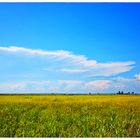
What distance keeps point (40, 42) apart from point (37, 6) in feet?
1.98

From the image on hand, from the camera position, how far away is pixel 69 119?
7.90 metres

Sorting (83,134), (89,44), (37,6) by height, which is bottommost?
(83,134)

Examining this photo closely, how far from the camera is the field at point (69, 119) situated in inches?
294

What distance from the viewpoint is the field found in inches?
294

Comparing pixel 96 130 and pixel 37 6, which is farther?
pixel 37 6

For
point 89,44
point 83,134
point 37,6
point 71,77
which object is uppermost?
point 37,6

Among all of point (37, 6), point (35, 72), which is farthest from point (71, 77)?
point (37, 6)

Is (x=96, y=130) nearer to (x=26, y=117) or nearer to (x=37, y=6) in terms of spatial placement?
(x=26, y=117)

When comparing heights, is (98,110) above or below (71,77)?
below

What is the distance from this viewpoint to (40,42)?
8086mm

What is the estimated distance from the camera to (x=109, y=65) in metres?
8.04

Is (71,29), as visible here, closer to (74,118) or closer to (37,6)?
(37,6)

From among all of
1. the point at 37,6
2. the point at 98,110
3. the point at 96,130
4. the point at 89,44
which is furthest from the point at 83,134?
the point at 37,6

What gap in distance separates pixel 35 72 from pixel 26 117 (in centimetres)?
75
